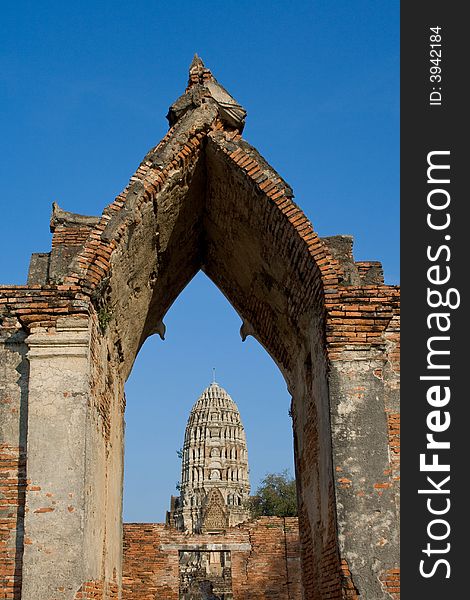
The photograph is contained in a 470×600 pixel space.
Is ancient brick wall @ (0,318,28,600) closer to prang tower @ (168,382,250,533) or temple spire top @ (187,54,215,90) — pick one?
temple spire top @ (187,54,215,90)

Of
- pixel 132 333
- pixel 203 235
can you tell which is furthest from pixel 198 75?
pixel 132 333

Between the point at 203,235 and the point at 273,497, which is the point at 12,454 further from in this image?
the point at 273,497

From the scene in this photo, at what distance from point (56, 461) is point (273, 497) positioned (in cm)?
3565

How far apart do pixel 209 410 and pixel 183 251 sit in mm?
43579

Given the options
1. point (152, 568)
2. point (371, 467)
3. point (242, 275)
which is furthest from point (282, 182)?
point (152, 568)

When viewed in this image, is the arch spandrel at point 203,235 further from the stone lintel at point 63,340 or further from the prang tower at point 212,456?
the prang tower at point 212,456

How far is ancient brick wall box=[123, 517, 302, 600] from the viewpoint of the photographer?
52.5 feet

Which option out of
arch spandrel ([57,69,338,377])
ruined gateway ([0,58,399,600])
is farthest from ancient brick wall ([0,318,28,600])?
arch spandrel ([57,69,338,377])

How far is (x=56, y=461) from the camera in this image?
668cm

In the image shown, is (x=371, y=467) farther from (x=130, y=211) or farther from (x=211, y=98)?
(x=211, y=98)

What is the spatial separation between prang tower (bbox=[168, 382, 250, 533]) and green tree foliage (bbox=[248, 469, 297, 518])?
7.23 m

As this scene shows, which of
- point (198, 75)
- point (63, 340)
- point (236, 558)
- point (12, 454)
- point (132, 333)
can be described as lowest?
point (236, 558)

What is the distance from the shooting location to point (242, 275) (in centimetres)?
942

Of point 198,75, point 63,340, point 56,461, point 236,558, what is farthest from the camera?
point 236,558
